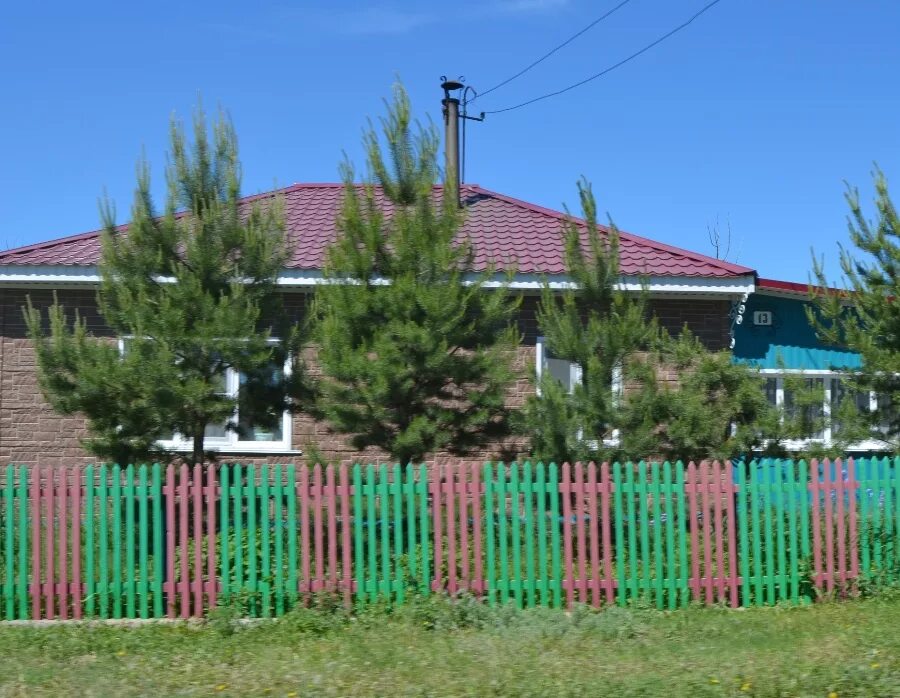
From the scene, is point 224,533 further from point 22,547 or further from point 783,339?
point 783,339

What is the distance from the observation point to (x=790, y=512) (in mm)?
8562

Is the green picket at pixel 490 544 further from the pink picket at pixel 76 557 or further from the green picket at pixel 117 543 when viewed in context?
the pink picket at pixel 76 557

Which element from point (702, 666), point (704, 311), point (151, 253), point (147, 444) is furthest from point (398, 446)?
point (704, 311)

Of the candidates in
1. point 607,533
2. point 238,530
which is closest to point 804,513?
point 607,533

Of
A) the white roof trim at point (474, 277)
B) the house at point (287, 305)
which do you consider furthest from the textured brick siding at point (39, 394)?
the white roof trim at point (474, 277)

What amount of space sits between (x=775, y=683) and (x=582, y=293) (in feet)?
16.7

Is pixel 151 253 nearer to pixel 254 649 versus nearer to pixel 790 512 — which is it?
pixel 254 649

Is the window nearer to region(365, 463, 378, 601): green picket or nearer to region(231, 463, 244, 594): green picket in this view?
region(365, 463, 378, 601): green picket

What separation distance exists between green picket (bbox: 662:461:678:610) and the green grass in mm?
272

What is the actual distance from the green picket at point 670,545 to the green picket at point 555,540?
3.04ft

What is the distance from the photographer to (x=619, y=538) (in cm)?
837

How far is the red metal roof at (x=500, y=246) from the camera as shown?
1216 centimetres

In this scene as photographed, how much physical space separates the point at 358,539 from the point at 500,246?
5.76 meters

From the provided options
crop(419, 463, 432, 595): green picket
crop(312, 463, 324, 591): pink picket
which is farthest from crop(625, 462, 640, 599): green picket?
crop(312, 463, 324, 591): pink picket
